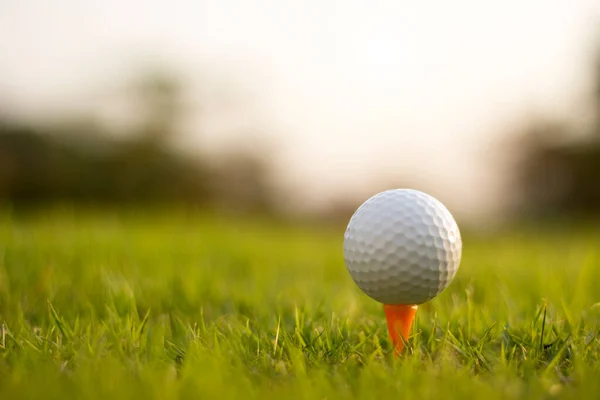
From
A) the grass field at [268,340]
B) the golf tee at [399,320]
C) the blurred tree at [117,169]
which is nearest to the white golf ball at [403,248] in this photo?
the golf tee at [399,320]

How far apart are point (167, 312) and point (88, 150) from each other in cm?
1472

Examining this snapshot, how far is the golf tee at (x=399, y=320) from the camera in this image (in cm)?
194

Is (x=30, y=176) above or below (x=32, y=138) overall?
below

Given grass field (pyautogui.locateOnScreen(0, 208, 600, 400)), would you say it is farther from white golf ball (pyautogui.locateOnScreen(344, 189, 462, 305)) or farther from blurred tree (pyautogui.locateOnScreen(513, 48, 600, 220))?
blurred tree (pyautogui.locateOnScreen(513, 48, 600, 220))

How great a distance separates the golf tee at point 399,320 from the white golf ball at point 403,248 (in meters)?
0.03

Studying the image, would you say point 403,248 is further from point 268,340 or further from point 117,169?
point 117,169

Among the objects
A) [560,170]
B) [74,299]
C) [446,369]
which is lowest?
[560,170]

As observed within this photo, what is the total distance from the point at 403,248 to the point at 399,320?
290 millimetres

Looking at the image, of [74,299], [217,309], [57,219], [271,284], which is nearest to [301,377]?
[217,309]

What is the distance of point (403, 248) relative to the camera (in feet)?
6.79

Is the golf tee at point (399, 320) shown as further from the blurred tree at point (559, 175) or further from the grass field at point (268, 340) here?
the blurred tree at point (559, 175)

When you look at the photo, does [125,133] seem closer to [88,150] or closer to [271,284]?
[88,150]

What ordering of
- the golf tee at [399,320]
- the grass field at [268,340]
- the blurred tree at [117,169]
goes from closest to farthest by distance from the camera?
the grass field at [268,340], the golf tee at [399,320], the blurred tree at [117,169]

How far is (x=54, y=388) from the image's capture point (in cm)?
144
